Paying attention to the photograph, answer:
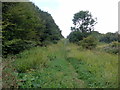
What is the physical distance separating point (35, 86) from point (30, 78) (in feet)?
1.99

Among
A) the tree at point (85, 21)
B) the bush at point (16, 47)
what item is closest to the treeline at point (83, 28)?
the tree at point (85, 21)

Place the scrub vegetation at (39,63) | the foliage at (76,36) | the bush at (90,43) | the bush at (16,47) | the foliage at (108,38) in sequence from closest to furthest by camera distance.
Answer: the scrub vegetation at (39,63) → the bush at (16,47) → the bush at (90,43) → the foliage at (76,36) → the foliage at (108,38)

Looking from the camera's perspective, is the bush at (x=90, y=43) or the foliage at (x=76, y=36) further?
the foliage at (x=76, y=36)

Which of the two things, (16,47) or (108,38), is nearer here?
(16,47)

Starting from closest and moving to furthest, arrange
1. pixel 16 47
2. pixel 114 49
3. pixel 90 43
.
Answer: pixel 16 47
pixel 114 49
pixel 90 43

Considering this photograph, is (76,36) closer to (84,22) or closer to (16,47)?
(84,22)

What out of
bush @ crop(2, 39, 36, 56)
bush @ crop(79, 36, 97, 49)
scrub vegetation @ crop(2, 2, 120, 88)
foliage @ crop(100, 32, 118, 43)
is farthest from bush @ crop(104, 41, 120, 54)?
foliage @ crop(100, 32, 118, 43)

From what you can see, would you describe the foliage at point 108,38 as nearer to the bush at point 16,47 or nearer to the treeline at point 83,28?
the treeline at point 83,28

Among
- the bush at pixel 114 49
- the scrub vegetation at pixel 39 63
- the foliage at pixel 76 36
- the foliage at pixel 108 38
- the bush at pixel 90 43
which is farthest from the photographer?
the foliage at pixel 108 38

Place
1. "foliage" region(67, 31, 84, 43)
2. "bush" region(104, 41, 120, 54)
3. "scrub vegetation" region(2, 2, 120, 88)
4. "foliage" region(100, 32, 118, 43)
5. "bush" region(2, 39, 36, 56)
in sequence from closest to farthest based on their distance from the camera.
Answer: "scrub vegetation" region(2, 2, 120, 88)
"bush" region(2, 39, 36, 56)
"bush" region(104, 41, 120, 54)
"foliage" region(67, 31, 84, 43)
"foliage" region(100, 32, 118, 43)

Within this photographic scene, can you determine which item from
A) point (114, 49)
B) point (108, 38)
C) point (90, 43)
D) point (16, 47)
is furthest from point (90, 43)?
point (108, 38)

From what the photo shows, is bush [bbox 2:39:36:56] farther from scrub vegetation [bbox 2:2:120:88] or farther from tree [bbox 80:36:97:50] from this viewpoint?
tree [bbox 80:36:97:50]

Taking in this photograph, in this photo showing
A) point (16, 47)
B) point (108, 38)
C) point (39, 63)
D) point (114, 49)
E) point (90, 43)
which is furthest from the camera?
point (108, 38)

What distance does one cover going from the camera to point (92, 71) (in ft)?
23.8
